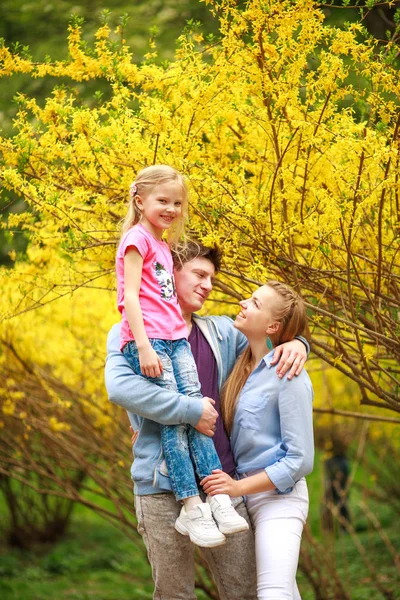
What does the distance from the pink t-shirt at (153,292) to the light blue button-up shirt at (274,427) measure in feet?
1.08

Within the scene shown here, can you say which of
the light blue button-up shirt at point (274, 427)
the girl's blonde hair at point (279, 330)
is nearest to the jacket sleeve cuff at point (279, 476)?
the light blue button-up shirt at point (274, 427)

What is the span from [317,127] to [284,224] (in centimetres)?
40

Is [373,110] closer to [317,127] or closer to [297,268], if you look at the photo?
[317,127]

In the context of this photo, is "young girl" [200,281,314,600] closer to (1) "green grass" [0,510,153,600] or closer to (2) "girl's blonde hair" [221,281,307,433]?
(2) "girl's blonde hair" [221,281,307,433]

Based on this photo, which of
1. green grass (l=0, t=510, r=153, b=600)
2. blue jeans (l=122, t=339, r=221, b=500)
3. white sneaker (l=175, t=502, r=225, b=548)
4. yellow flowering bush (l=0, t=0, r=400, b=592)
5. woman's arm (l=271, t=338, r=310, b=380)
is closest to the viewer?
white sneaker (l=175, t=502, r=225, b=548)

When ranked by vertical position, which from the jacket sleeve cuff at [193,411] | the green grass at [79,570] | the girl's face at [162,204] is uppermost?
the girl's face at [162,204]

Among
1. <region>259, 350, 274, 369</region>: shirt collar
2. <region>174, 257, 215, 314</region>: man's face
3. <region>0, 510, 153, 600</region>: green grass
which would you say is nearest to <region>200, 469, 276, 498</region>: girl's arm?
<region>259, 350, 274, 369</region>: shirt collar

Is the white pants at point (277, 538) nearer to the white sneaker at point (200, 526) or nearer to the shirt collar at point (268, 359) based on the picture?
the white sneaker at point (200, 526)

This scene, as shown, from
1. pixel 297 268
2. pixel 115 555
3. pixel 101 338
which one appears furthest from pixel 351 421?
pixel 297 268

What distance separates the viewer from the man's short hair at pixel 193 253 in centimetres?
311

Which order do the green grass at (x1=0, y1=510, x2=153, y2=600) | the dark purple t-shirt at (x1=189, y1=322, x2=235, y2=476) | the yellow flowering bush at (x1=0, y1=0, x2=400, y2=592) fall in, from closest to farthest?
the dark purple t-shirt at (x1=189, y1=322, x2=235, y2=476) < the yellow flowering bush at (x1=0, y1=0, x2=400, y2=592) < the green grass at (x1=0, y1=510, x2=153, y2=600)

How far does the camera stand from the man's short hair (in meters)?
3.11

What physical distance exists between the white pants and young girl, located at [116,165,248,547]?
0.12 metres

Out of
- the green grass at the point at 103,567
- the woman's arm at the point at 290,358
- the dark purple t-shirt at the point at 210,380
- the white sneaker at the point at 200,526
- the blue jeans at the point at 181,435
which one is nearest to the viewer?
the white sneaker at the point at 200,526
